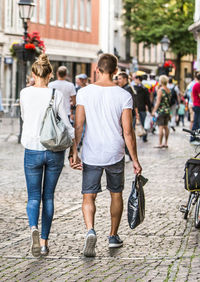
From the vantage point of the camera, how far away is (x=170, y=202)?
453 inches

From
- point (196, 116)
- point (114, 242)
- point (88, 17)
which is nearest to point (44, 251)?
point (114, 242)

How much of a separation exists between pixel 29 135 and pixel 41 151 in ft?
0.58

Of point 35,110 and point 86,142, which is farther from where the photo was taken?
point 86,142

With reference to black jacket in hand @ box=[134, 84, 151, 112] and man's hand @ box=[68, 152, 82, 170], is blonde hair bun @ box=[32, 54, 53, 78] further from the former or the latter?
black jacket in hand @ box=[134, 84, 151, 112]

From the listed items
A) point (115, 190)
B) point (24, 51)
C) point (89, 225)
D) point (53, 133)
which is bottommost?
point (89, 225)

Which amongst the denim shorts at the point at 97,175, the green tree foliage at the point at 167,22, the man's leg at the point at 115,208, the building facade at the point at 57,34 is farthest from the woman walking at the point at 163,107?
the green tree foliage at the point at 167,22

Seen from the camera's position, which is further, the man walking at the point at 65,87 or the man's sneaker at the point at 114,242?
the man walking at the point at 65,87

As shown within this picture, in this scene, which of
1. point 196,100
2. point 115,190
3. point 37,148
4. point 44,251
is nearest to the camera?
point 37,148

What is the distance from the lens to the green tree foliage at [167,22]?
62719 millimetres

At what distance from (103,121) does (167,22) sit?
56487 mm

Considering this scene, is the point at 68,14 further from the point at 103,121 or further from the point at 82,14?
the point at 103,121

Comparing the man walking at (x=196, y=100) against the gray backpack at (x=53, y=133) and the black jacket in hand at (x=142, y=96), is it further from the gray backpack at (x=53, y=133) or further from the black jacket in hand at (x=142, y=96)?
the gray backpack at (x=53, y=133)

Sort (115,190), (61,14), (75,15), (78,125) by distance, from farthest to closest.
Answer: (75,15) → (61,14) → (115,190) → (78,125)

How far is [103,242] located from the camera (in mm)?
8562
